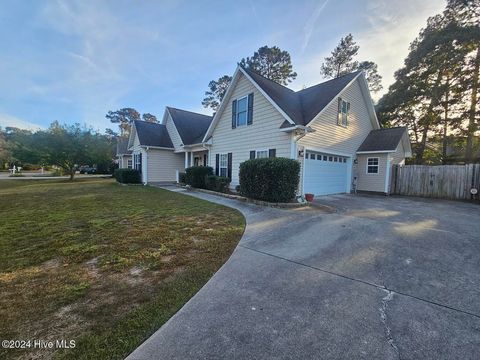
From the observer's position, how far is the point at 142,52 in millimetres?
12672

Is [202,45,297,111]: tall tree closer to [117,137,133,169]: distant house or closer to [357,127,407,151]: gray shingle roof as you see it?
[357,127,407,151]: gray shingle roof

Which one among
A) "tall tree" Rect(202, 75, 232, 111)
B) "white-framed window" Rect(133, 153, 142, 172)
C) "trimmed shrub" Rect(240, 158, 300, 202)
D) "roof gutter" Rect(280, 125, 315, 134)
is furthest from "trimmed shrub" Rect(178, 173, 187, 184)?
"tall tree" Rect(202, 75, 232, 111)

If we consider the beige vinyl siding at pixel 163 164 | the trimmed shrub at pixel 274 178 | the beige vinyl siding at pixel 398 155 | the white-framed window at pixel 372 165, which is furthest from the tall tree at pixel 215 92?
the trimmed shrub at pixel 274 178

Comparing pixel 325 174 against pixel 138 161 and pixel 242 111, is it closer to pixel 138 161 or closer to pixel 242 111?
pixel 242 111

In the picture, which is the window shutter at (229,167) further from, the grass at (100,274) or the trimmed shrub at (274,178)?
the grass at (100,274)

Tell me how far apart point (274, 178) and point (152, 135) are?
14145 millimetres

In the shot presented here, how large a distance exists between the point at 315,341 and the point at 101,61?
17.2m

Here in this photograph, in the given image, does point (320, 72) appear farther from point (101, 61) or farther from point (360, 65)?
point (101, 61)

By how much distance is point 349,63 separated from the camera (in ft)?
78.9

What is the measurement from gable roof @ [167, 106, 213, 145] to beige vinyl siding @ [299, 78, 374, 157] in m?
9.35

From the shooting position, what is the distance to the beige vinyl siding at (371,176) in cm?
1308

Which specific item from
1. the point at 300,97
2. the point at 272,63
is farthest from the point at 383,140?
the point at 272,63

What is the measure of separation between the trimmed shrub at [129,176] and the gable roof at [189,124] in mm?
5186

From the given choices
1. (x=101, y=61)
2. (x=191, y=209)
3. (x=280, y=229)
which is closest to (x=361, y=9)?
(x=280, y=229)
